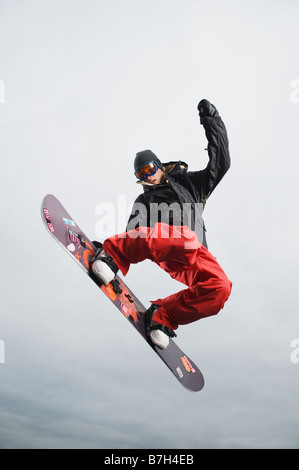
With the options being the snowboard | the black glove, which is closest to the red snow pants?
the snowboard

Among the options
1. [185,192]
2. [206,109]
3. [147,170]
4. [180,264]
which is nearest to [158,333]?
[180,264]

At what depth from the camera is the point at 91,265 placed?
202 inches

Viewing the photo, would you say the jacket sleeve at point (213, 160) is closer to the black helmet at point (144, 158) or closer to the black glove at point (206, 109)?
the black glove at point (206, 109)

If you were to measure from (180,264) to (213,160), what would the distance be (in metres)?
1.17

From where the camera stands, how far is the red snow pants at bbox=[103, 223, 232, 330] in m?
4.79

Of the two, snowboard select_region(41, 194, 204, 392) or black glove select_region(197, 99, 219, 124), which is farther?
snowboard select_region(41, 194, 204, 392)

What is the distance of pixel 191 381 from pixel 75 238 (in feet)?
7.89

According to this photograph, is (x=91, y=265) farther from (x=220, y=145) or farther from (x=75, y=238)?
(x=220, y=145)

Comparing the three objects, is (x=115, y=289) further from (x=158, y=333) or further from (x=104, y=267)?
(x=158, y=333)

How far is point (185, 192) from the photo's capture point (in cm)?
523

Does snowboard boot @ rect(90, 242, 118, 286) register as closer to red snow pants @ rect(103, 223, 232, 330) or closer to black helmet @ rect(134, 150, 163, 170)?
red snow pants @ rect(103, 223, 232, 330)

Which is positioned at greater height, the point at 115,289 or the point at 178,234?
the point at 178,234

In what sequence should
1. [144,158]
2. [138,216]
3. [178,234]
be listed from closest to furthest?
1. [178,234]
2. [144,158]
3. [138,216]

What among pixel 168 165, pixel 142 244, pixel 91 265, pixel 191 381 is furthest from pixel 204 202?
pixel 191 381
